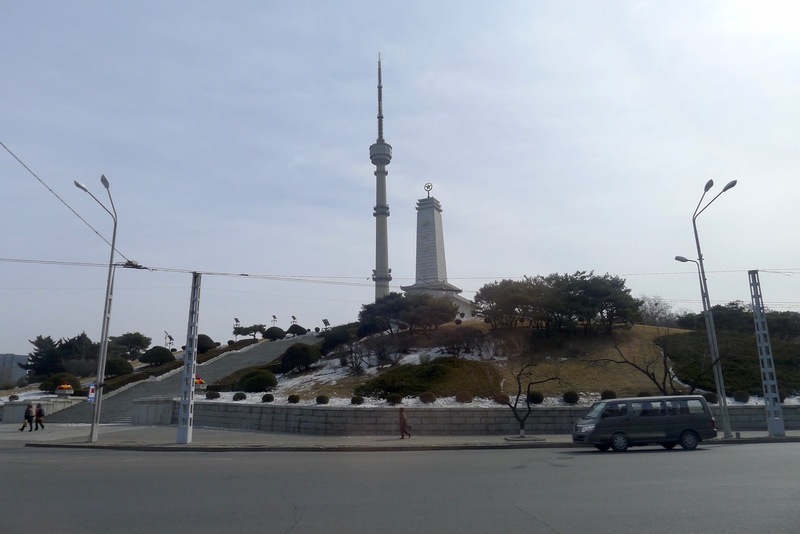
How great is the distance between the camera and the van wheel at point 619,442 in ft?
58.9

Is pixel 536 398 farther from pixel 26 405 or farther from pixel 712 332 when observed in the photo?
pixel 26 405

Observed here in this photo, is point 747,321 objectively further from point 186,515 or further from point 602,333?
point 186,515

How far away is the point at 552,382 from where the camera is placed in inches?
1189

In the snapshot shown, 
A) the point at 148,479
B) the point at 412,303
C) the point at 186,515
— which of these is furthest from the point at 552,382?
the point at 186,515

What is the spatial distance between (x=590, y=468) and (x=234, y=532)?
860 centimetres

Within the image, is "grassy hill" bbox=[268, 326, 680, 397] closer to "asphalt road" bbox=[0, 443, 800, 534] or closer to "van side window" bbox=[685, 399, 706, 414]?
"van side window" bbox=[685, 399, 706, 414]

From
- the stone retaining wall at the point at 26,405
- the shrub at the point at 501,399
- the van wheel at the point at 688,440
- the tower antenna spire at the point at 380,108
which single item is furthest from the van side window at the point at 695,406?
the tower antenna spire at the point at 380,108

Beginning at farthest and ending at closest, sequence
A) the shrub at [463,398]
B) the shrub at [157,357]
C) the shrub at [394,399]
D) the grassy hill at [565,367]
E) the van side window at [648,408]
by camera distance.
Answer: the shrub at [157,357], the grassy hill at [565,367], the shrub at [463,398], the shrub at [394,399], the van side window at [648,408]

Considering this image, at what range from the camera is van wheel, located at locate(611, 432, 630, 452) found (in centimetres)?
1794

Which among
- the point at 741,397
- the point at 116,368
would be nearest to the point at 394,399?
the point at 741,397

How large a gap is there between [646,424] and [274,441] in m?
12.5

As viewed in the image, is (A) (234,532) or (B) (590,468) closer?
(A) (234,532)

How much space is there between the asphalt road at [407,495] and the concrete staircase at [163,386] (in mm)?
19429

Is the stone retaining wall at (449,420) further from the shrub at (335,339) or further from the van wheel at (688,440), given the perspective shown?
the shrub at (335,339)
